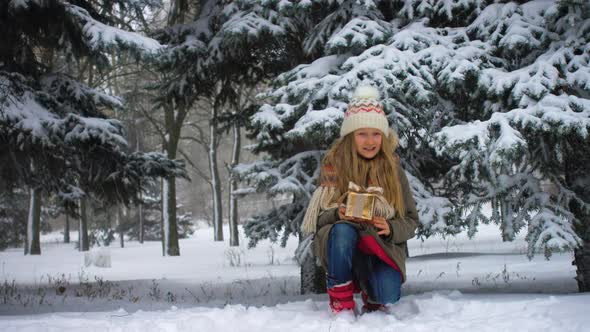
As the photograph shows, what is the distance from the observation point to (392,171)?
11.7ft

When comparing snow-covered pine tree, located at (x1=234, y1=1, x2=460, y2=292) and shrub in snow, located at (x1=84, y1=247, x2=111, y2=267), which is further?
shrub in snow, located at (x1=84, y1=247, x2=111, y2=267)

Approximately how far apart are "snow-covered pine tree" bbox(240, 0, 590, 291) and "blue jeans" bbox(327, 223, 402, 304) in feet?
4.53

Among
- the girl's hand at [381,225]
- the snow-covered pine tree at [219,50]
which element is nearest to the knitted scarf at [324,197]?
the girl's hand at [381,225]

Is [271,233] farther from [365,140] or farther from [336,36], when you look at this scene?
[365,140]

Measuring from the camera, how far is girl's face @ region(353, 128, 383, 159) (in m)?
3.52

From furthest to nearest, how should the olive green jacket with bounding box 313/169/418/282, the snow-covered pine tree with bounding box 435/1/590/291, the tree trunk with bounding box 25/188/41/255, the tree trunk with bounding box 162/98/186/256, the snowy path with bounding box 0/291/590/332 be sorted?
the tree trunk with bounding box 25/188/41/255, the tree trunk with bounding box 162/98/186/256, the snow-covered pine tree with bounding box 435/1/590/291, the olive green jacket with bounding box 313/169/418/282, the snowy path with bounding box 0/291/590/332

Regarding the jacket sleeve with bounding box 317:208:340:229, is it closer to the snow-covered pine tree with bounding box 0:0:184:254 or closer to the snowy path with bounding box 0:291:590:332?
the snowy path with bounding box 0:291:590:332

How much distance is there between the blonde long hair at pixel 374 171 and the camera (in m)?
3.53

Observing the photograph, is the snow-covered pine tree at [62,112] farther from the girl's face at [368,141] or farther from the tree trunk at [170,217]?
the tree trunk at [170,217]

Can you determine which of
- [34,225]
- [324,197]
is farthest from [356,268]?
[34,225]

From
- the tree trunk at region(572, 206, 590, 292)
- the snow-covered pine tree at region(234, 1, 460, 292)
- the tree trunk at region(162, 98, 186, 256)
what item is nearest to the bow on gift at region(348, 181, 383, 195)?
the snow-covered pine tree at region(234, 1, 460, 292)

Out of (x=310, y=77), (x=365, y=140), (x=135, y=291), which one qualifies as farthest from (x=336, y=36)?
(x=135, y=291)

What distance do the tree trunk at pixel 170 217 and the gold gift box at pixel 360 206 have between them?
12.0 meters

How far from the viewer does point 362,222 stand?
3385mm
